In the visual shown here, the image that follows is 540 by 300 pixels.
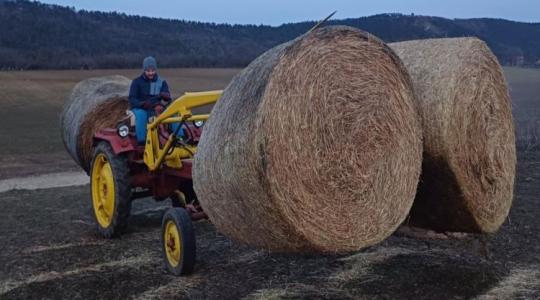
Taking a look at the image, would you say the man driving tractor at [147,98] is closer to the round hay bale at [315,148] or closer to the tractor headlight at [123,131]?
the tractor headlight at [123,131]

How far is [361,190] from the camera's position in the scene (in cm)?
465

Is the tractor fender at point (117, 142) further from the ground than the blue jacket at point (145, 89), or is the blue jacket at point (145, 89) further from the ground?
the blue jacket at point (145, 89)

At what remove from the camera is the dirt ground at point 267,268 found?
5.56 metres

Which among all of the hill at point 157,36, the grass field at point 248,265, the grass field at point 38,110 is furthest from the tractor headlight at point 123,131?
the hill at point 157,36

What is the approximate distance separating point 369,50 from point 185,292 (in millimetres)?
2340

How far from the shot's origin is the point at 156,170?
7.20m

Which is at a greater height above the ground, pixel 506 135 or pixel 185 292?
pixel 506 135

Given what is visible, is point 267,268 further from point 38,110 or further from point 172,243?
point 38,110

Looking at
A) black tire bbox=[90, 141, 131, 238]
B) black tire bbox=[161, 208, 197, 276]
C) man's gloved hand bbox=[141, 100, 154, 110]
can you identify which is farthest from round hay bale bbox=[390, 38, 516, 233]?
man's gloved hand bbox=[141, 100, 154, 110]

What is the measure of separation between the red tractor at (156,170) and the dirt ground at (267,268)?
0.24m

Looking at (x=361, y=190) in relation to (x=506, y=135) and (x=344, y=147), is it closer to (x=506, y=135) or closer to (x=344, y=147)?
(x=344, y=147)

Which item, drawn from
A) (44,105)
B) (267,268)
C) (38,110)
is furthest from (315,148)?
(44,105)

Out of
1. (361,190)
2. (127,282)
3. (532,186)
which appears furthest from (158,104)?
(532,186)

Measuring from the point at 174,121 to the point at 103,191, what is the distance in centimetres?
141
